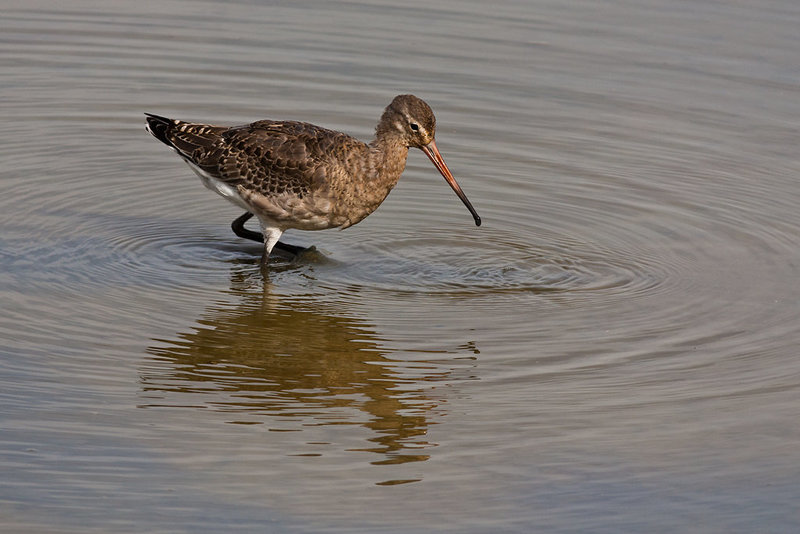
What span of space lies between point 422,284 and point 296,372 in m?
1.59

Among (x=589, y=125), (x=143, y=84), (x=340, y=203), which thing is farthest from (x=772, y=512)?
(x=143, y=84)

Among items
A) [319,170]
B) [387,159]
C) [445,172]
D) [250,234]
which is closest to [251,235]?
[250,234]

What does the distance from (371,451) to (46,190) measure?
481 centimetres

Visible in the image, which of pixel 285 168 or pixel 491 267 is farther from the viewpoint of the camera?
pixel 285 168

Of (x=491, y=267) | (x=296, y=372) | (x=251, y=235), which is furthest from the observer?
(x=251, y=235)

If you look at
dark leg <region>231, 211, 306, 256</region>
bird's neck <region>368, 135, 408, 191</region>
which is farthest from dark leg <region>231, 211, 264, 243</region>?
bird's neck <region>368, 135, 408, 191</region>

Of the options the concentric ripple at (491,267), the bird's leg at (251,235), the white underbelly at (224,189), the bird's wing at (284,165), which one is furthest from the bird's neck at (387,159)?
the white underbelly at (224,189)

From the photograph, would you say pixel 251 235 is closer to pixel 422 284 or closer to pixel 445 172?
pixel 445 172

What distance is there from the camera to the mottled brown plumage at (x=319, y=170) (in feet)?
30.4

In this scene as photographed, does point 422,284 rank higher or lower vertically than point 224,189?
lower

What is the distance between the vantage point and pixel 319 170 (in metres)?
9.27

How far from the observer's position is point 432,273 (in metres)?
9.05

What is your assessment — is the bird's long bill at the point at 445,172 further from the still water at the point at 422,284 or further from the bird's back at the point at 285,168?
the bird's back at the point at 285,168

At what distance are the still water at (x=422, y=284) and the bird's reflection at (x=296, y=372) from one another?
0.08 feet
